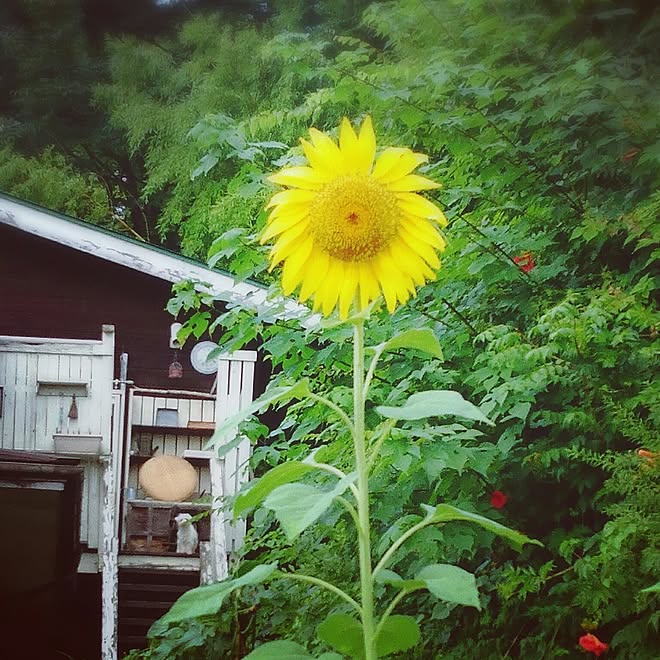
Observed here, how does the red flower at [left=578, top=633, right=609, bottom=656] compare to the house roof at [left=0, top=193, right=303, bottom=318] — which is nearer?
A: the red flower at [left=578, top=633, right=609, bottom=656]

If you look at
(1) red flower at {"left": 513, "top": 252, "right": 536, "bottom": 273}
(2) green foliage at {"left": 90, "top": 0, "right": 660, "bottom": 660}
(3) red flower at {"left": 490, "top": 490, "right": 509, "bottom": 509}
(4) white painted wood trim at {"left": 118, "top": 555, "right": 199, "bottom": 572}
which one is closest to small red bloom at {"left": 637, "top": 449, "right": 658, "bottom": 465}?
(2) green foliage at {"left": 90, "top": 0, "right": 660, "bottom": 660}

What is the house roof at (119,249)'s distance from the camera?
145 centimetres

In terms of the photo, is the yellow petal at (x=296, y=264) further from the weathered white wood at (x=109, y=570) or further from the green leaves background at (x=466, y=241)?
the weathered white wood at (x=109, y=570)

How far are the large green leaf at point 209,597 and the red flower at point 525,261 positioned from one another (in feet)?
2.35

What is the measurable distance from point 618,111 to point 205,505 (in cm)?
93

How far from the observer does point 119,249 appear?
4.79 feet

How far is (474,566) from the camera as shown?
4.39ft

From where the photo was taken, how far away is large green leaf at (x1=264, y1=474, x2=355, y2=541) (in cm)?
88

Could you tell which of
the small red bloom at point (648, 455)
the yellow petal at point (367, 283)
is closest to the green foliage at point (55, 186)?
the yellow petal at point (367, 283)

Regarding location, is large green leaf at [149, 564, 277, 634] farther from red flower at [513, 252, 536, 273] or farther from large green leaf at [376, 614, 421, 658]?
red flower at [513, 252, 536, 273]

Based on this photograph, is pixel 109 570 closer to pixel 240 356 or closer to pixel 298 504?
pixel 240 356

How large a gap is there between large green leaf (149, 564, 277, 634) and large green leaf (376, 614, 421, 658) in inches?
7.4

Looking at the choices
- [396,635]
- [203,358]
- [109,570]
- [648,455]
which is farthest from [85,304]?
[648,455]

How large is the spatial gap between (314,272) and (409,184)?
0.56ft
